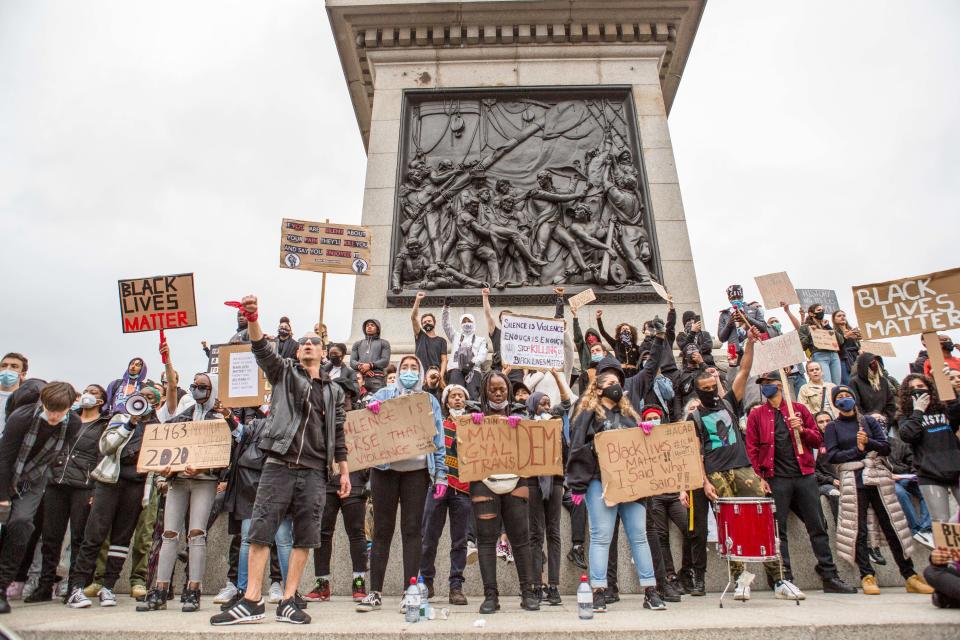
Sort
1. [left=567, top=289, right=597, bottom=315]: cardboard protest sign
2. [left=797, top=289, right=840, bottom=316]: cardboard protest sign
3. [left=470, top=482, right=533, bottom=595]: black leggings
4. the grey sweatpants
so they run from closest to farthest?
[left=470, top=482, right=533, bottom=595]: black leggings → the grey sweatpants → [left=567, top=289, right=597, bottom=315]: cardboard protest sign → [left=797, top=289, right=840, bottom=316]: cardboard protest sign

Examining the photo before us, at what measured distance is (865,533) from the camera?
20.9ft

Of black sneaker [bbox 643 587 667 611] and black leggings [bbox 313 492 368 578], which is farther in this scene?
black leggings [bbox 313 492 368 578]

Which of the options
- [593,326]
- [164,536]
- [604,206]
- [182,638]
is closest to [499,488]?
[182,638]

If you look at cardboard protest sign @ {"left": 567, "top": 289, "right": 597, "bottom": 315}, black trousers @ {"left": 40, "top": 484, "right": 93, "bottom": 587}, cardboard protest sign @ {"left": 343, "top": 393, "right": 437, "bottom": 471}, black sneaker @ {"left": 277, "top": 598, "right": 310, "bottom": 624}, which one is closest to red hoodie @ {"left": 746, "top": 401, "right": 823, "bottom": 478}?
cardboard protest sign @ {"left": 343, "top": 393, "right": 437, "bottom": 471}

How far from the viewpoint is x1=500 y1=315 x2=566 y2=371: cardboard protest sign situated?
8109 millimetres

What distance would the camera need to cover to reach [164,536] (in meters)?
5.61

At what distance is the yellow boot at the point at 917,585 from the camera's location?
605 centimetres

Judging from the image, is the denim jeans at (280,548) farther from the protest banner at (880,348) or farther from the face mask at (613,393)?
the protest banner at (880,348)

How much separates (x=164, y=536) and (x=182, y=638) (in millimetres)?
1792

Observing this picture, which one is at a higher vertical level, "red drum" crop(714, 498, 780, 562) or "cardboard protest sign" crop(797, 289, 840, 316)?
→ "cardboard protest sign" crop(797, 289, 840, 316)

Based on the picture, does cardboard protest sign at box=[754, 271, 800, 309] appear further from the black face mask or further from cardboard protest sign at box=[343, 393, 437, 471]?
cardboard protest sign at box=[343, 393, 437, 471]

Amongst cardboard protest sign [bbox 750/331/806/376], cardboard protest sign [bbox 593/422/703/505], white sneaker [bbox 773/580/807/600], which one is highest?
cardboard protest sign [bbox 750/331/806/376]

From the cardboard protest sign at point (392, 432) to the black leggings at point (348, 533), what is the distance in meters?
0.57

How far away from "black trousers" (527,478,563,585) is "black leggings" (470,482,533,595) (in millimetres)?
216
